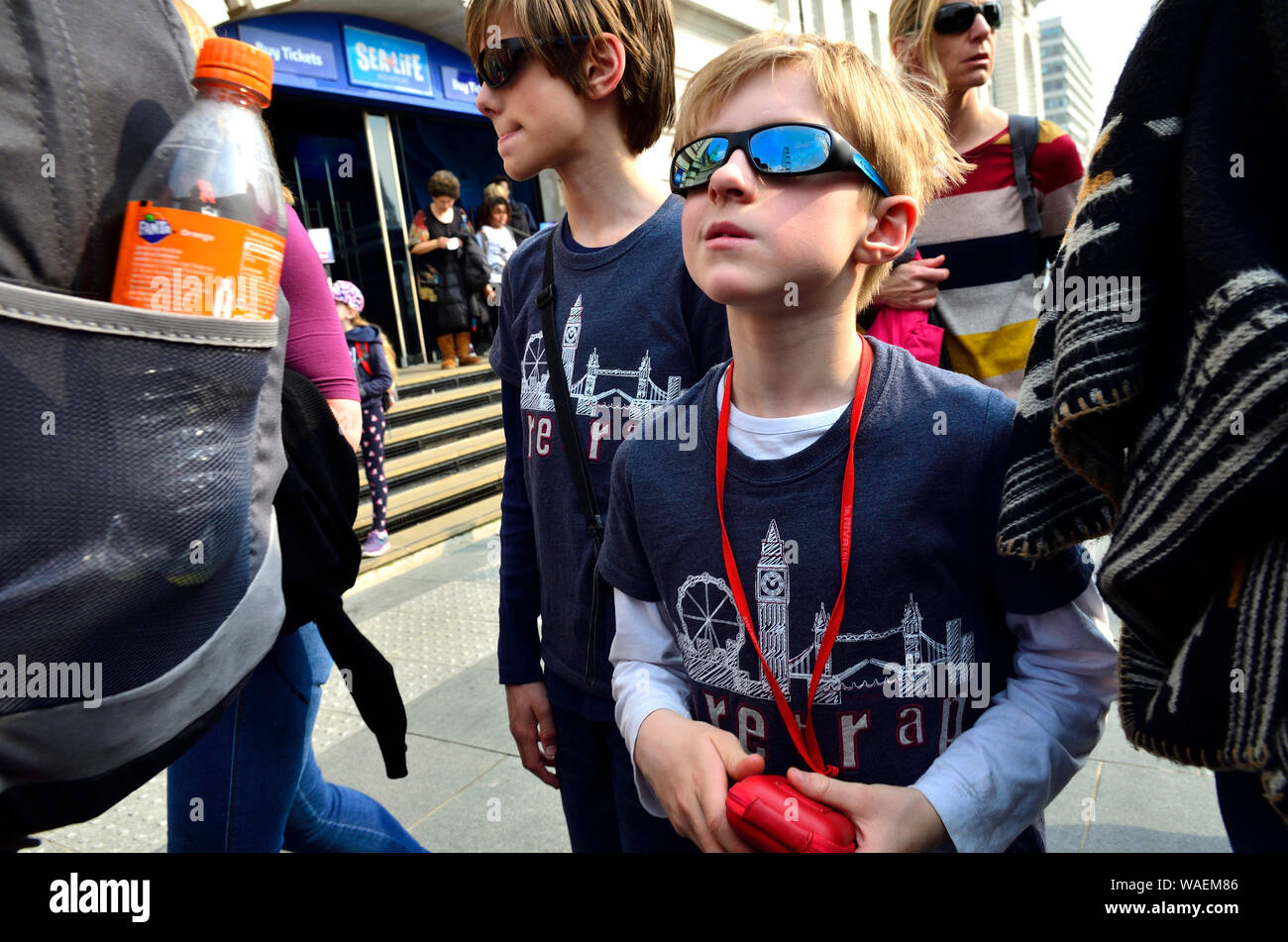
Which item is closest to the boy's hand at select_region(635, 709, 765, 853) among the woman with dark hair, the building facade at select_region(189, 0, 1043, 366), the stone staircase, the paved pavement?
the paved pavement

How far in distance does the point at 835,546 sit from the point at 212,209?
0.92 metres

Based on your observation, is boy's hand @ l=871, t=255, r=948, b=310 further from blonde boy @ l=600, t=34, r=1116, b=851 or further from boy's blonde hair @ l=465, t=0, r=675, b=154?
blonde boy @ l=600, t=34, r=1116, b=851

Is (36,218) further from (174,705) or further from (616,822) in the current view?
(616,822)

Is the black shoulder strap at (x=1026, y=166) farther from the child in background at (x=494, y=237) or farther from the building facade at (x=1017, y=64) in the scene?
the building facade at (x=1017, y=64)

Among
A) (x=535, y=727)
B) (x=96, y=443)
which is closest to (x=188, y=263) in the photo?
(x=96, y=443)

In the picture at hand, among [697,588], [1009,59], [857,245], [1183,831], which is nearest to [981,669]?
[697,588]

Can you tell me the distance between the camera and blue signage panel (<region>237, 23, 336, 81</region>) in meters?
9.22

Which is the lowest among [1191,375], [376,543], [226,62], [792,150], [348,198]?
[376,543]

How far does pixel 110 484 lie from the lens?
92 centimetres

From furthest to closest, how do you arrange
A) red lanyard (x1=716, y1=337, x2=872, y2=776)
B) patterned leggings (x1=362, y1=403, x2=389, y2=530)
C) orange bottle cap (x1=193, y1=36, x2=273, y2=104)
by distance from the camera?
patterned leggings (x1=362, y1=403, x2=389, y2=530)
red lanyard (x1=716, y1=337, x2=872, y2=776)
orange bottle cap (x1=193, y1=36, x2=273, y2=104)

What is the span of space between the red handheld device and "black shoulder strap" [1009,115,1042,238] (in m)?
1.92

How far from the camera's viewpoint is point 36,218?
0.91m

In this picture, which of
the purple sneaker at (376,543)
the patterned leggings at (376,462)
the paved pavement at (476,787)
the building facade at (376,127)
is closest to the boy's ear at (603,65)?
the paved pavement at (476,787)

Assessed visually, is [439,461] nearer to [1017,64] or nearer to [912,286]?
[912,286]
